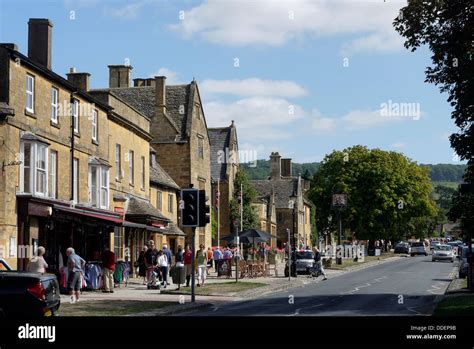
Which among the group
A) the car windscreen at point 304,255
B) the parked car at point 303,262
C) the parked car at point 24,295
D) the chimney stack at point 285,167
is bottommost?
the parked car at point 303,262

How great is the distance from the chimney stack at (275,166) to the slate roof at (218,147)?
2870 cm

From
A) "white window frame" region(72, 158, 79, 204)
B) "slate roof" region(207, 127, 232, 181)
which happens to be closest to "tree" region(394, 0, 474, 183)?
"white window frame" region(72, 158, 79, 204)

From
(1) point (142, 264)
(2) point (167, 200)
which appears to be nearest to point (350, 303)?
(1) point (142, 264)

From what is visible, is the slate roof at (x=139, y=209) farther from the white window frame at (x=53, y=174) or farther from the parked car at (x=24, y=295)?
the parked car at (x=24, y=295)

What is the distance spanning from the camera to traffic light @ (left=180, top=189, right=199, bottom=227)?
2286 centimetres

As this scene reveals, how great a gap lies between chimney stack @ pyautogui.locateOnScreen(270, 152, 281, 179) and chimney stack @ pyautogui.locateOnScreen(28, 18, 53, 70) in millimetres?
74009

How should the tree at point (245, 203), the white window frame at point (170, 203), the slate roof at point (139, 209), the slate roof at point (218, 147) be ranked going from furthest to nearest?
1. the slate roof at point (218, 147)
2. the tree at point (245, 203)
3. the white window frame at point (170, 203)
4. the slate roof at point (139, 209)

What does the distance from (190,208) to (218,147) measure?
54.9 m

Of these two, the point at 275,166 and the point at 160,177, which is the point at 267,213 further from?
the point at 160,177

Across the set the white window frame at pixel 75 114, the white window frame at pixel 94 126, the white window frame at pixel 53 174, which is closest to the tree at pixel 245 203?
the white window frame at pixel 94 126

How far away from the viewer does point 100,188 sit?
36531 millimetres

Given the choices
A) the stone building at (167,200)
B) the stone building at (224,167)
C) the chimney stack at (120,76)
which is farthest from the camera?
the stone building at (224,167)

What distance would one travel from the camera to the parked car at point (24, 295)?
1118 cm

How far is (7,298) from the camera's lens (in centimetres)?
1118
